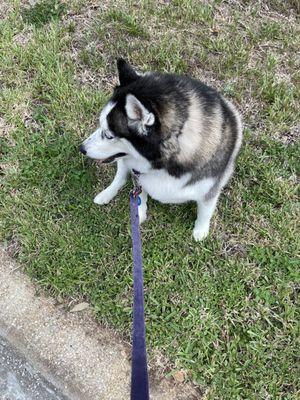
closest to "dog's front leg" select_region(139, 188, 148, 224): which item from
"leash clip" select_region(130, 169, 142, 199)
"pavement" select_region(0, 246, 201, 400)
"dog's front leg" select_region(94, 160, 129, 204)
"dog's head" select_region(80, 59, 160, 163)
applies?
"dog's front leg" select_region(94, 160, 129, 204)

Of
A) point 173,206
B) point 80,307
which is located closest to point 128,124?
point 173,206

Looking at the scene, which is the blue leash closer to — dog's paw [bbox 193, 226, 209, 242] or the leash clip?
the leash clip

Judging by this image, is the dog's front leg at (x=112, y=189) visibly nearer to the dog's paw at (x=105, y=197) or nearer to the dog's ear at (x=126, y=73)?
the dog's paw at (x=105, y=197)

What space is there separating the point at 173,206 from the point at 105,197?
→ 0.47 meters

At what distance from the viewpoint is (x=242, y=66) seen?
143 inches

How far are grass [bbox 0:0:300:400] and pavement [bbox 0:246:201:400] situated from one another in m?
0.10

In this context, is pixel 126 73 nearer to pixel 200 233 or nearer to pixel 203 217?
pixel 203 217

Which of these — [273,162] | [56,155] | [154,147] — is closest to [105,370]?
[154,147]

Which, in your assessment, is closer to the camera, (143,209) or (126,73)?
(126,73)

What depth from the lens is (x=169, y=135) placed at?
2154 mm

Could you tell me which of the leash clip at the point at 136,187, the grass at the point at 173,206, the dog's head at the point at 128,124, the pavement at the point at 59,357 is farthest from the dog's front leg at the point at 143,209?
the pavement at the point at 59,357

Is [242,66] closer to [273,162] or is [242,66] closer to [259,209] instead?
[273,162]

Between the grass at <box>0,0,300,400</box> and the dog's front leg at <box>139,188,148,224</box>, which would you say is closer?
the grass at <box>0,0,300,400</box>

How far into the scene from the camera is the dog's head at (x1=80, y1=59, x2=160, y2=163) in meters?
2.02
